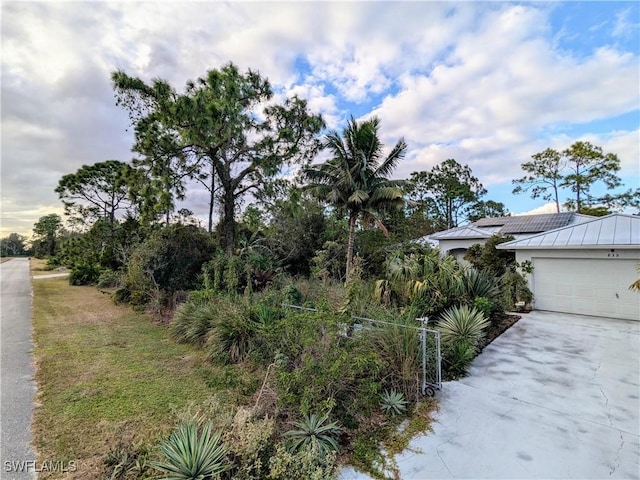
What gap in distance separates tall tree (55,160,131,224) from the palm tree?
17.6m

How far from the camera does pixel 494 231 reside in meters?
19.0

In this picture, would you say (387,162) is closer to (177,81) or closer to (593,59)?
(593,59)

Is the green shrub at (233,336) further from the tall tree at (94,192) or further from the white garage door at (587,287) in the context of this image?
the tall tree at (94,192)

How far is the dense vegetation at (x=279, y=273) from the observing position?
3.41m

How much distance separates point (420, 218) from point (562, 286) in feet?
36.7

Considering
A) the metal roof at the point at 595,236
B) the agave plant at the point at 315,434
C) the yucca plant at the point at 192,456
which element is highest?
the metal roof at the point at 595,236

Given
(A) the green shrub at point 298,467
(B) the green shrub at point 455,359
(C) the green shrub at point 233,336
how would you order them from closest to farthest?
(A) the green shrub at point 298,467 → (B) the green shrub at point 455,359 → (C) the green shrub at point 233,336

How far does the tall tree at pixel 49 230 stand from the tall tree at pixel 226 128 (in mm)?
40960

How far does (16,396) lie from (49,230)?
50297 millimetres

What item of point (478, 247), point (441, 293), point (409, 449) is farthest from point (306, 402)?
point (478, 247)

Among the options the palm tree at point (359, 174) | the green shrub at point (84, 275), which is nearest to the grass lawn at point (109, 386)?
the palm tree at point (359, 174)

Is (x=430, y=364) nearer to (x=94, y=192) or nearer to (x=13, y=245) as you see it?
(x=94, y=192)

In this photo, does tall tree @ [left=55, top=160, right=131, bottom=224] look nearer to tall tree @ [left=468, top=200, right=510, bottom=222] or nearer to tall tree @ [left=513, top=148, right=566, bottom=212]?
tall tree @ [left=468, top=200, right=510, bottom=222]

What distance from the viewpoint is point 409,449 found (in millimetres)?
3348
